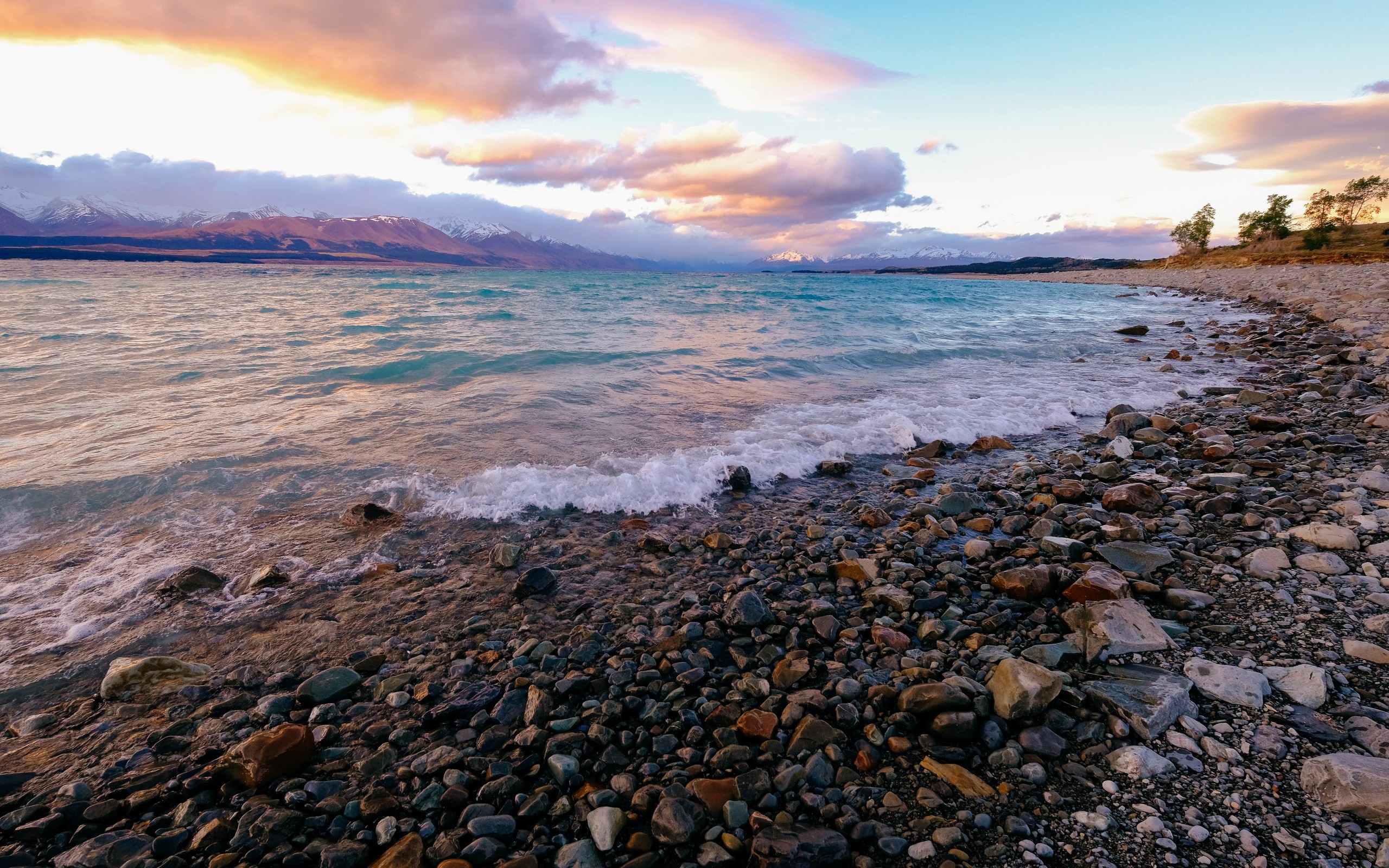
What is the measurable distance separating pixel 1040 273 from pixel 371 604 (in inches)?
6276

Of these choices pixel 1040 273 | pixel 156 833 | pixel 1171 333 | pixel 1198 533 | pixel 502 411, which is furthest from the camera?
pixel 1040 273

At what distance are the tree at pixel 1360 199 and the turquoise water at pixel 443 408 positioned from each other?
110 metres

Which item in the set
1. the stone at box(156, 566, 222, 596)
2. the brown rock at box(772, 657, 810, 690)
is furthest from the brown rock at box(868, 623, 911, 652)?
the stone at box(156, 566, 222, 596)

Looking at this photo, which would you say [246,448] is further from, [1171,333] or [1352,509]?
[1171,333]

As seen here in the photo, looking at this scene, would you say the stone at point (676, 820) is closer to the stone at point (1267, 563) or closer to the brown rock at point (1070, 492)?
the stone at point (1267, 563)

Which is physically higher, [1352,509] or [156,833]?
[1352,509]

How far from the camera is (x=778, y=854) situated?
2359mm

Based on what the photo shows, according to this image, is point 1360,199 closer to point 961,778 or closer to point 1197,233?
point 1197,233

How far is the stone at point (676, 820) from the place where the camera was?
8.22 feet

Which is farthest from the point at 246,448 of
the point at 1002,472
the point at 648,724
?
the point at 1002,472

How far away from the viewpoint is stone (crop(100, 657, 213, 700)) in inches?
141

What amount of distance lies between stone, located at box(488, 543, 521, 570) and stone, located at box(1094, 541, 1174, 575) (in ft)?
16.9

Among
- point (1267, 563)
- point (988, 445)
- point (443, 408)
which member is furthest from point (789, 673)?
point (443, 408)

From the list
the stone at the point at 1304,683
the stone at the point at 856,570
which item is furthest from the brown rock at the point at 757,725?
the stone at the point at 1304,683
